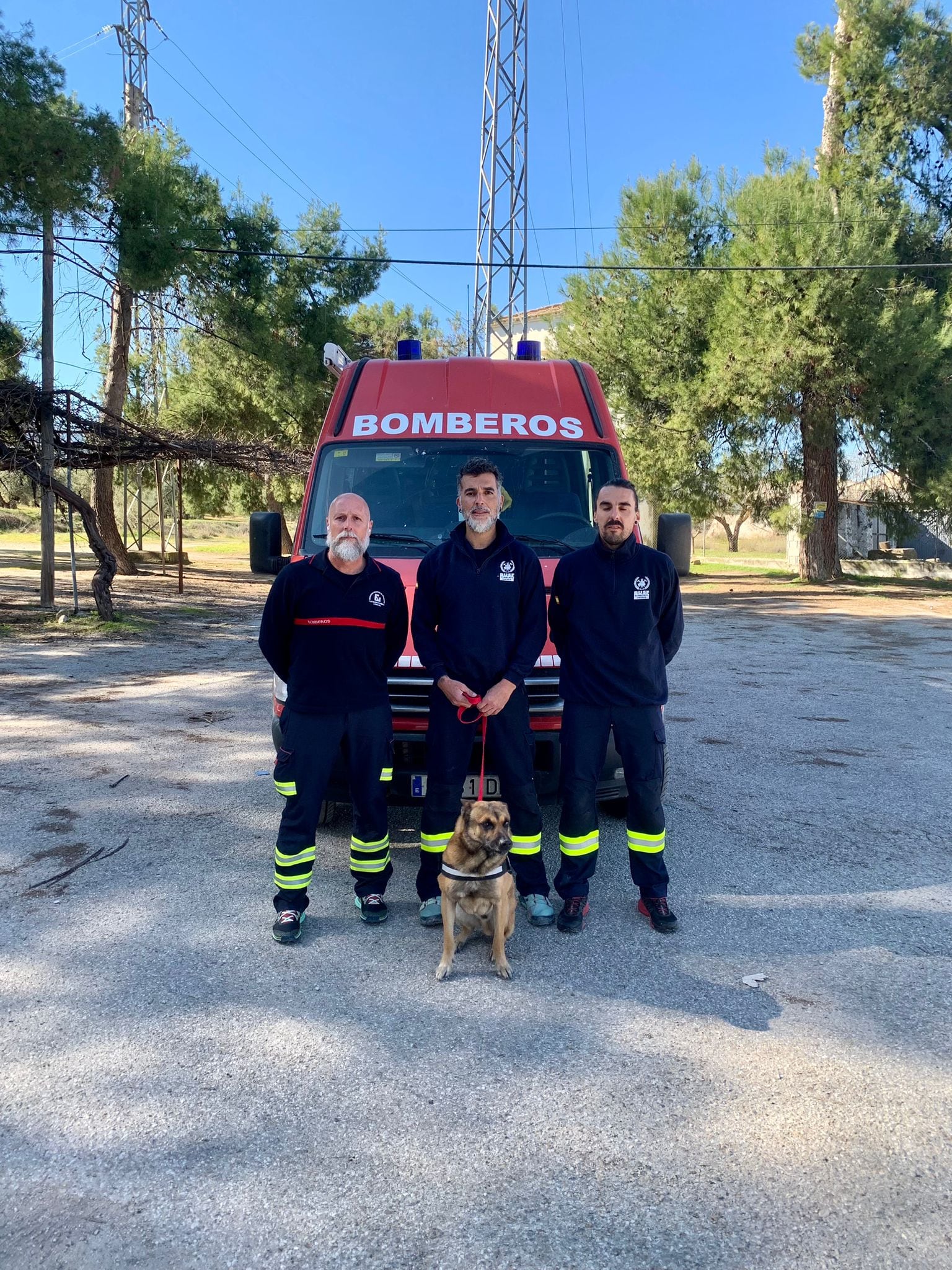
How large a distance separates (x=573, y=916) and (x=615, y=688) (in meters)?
1.03

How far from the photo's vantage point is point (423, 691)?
14.3ft

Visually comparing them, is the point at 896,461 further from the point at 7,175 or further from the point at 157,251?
the point at 7,175

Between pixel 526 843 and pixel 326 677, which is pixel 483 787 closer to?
pixel 526 843

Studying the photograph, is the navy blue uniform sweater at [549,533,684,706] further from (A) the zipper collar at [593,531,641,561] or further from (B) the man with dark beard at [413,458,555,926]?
(B) the man with dark beard at [413,458,555,926]

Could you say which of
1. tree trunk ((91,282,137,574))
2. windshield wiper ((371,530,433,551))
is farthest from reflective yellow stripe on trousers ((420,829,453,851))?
tree trunk ((91,282,137,574))

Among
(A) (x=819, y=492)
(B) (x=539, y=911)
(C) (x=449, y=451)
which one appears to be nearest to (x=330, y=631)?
(B) (x=539, y=911)

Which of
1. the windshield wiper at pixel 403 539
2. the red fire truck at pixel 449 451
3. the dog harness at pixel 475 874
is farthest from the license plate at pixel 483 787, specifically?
the windshield wiper at pixel 403 539

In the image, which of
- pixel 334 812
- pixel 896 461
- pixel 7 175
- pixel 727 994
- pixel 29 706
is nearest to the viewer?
pixel 727 994

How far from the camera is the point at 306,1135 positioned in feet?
8.68

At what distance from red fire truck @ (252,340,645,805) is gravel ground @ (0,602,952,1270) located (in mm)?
1714

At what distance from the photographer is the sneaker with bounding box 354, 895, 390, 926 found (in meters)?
4.11

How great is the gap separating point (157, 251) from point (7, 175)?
3.43 metres

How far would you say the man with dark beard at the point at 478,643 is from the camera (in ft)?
13.0

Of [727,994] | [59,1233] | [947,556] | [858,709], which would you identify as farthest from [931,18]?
[59,1233]
